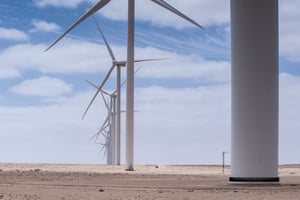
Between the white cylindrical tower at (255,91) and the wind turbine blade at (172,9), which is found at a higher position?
the wind turbine blade at (172,9)

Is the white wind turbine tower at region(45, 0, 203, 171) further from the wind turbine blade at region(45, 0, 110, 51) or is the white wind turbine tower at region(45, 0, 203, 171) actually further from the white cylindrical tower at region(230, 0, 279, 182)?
the white cylindrical tower at region(230, 0, 279, 182)

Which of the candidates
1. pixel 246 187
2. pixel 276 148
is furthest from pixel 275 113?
pixel 246 187

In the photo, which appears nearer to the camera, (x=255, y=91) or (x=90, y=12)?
(x=255, y=91)

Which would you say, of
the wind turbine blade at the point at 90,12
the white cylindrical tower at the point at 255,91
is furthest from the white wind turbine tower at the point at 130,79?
the white cylindrical tower at the point at 255,91

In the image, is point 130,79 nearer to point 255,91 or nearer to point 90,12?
point 90,12

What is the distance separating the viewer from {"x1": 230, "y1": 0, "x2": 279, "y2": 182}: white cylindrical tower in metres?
29.5

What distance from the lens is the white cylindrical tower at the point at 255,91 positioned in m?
29.5

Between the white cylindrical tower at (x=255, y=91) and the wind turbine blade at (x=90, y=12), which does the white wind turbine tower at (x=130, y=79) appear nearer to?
the wind turbine blade at (x=90, y=12)

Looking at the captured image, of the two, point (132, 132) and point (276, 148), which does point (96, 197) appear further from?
point (132, 132)

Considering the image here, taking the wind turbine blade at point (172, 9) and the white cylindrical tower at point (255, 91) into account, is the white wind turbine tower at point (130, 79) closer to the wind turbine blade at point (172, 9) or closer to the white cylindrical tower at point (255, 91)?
the wind turbine blade at point (172, 9)

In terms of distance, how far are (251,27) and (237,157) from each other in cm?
590

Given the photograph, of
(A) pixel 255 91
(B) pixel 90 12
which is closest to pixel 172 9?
(B) pixel 90 12

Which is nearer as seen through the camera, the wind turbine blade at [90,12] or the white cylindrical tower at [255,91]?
the white cylindrical tower at [255,91]

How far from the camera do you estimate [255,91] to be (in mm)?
29438
